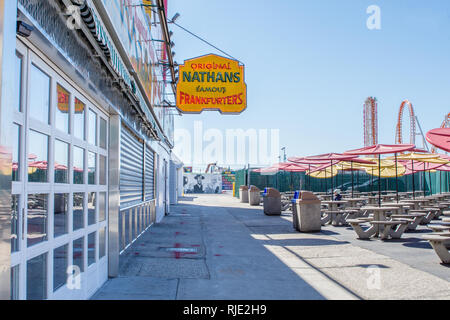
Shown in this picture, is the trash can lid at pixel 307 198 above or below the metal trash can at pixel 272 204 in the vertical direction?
above

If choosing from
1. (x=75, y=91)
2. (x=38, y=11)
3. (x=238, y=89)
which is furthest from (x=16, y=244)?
(x=238, y=89)

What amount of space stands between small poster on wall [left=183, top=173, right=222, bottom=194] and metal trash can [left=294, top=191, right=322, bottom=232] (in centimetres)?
3962

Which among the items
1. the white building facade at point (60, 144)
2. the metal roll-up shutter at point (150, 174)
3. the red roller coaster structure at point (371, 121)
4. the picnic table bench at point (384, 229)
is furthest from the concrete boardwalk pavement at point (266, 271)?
the red roller coaster structure at point (371, 121)

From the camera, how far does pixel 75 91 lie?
4348 millimetres

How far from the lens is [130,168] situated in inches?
333

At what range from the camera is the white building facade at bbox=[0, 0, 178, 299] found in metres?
2.59

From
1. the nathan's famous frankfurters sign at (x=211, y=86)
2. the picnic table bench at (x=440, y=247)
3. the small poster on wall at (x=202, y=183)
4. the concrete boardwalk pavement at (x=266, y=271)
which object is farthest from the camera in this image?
the small poster on wall at (x=202, y=183)

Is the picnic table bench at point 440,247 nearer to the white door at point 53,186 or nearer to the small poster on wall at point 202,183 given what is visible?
→ the white door at point 53,186

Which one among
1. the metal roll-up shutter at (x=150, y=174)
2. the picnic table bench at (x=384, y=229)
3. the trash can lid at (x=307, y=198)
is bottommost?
the picnic table bench at (x=384, y=229)

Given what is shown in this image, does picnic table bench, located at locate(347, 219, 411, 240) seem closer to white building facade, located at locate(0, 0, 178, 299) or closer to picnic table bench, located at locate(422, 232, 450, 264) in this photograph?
picnic table bench, located at locate(422, 232, 450, 264)

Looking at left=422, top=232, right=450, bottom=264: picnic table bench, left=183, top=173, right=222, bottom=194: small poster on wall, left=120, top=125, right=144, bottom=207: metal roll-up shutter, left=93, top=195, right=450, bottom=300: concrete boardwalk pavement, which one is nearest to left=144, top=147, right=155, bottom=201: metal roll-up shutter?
left=120, top=125, right=144, bottom=207: metal roll-up shutter

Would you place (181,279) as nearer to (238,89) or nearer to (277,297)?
(277,297)

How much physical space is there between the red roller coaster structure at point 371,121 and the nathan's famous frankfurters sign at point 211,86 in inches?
2264

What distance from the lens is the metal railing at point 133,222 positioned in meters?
7.44
